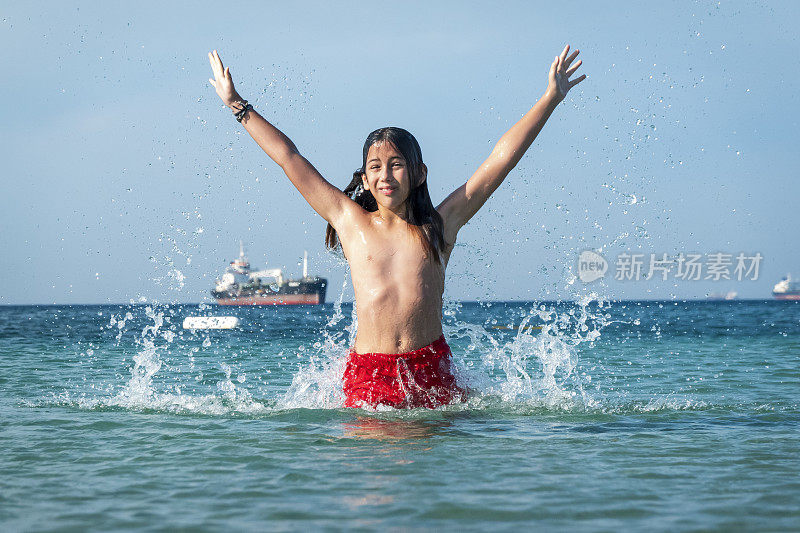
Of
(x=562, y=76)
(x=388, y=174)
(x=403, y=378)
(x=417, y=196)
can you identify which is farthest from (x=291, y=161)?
(x=562, y=76)

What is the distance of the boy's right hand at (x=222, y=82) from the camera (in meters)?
4.64

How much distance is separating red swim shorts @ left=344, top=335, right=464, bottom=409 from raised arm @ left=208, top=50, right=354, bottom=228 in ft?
2.89

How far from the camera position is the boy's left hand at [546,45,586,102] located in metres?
4.68

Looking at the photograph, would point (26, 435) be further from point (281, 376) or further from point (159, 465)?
point (281, 376)

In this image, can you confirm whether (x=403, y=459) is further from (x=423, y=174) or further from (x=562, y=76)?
(x=562, y=76)

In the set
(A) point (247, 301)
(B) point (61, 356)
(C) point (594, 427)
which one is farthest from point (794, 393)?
(A) point (247, 301)

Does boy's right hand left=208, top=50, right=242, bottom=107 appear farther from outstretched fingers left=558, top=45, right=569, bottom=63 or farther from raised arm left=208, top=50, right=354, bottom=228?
outstretched fingers left=558, top=45, right=569, bottom=63

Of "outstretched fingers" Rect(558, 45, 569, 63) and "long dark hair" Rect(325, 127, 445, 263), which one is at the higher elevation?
"outstretched fingers" Rect(558, 45, 569, 63)

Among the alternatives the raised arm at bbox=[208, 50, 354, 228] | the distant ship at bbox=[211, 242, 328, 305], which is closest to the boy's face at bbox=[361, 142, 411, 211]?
the raised arm at bbox=[208, 50, 354, 228]

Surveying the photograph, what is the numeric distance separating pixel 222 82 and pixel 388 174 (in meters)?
1.21

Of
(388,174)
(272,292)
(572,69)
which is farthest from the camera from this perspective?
(272,292)

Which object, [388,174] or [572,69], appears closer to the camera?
[388,174]

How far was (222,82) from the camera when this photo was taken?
15.4 ft

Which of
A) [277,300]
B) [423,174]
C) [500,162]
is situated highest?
[500,162]
